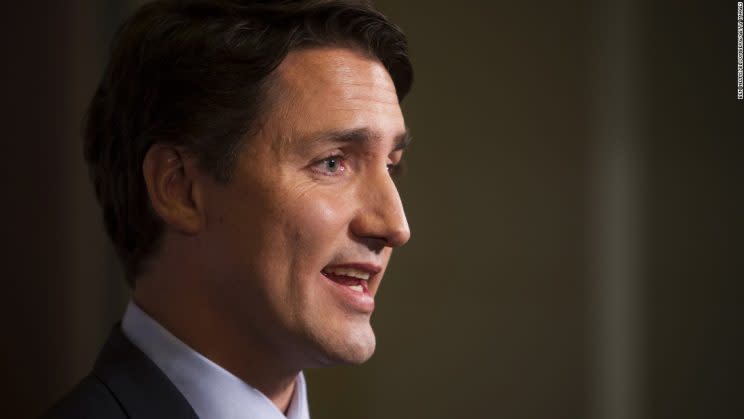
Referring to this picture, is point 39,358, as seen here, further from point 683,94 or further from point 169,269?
point 683,94

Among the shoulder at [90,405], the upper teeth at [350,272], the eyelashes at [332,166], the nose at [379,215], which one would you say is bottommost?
the shoulder at [90,405]

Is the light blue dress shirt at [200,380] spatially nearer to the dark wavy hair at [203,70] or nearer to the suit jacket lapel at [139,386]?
the suit jacket lapel at [139,386]

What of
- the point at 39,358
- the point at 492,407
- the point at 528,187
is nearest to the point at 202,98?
the point at 39,358

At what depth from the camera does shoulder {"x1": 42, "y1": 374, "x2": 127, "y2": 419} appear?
44.7 inches

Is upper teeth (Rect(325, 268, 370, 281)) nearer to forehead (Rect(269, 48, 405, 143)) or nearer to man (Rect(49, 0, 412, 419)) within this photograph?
man (Rect(49, 0, 412, 419))

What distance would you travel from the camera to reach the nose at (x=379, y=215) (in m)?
1.20

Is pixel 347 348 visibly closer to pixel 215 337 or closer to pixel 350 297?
pixel 350 297

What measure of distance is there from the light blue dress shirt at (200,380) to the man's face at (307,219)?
8 centimetres

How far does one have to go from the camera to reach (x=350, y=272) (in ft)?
4.02

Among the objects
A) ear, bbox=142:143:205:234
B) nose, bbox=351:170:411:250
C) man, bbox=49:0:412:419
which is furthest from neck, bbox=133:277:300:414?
nose, bbox=351:170:411:250

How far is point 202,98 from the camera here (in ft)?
3.95

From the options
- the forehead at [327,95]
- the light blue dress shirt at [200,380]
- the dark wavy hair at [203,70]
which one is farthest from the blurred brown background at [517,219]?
the forehead at [327,95]

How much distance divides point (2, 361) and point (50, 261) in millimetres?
250

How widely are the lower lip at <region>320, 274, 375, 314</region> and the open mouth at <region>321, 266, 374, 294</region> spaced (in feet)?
0.03
